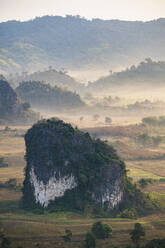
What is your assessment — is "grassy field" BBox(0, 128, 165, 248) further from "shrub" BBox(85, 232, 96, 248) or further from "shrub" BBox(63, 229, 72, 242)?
"shrub" BBox(85, 232, 96, 248)

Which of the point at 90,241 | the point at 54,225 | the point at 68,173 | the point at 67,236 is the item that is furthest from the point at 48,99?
the point at 90,241

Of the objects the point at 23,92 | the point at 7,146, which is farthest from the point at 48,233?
the point at 23,92

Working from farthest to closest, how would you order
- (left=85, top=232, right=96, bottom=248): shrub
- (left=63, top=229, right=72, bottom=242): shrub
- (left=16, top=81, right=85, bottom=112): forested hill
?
(left=16, top=81, right=85, bottom=112): forested hill → (left=63, top=229, right=72, bottom=242): shrub → (left=85, top=232, right=96, bottom=248): shrub

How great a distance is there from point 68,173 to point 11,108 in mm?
78094

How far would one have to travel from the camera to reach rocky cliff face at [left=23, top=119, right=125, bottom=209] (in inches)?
1821

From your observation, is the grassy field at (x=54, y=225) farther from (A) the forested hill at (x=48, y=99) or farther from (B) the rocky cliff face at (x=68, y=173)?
(A) the forested hill at (x=48, y=99)

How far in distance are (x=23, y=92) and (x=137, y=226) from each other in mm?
125298

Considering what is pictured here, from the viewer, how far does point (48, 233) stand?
39469 millimetres

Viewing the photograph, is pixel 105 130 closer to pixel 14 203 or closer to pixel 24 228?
pixel 14 203

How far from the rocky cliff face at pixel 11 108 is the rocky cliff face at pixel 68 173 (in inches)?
2805

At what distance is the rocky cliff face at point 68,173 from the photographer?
46.2 metres

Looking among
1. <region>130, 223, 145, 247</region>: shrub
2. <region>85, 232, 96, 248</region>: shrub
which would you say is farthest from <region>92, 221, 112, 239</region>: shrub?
<region>130, 223, 145, 247</region>: shrub

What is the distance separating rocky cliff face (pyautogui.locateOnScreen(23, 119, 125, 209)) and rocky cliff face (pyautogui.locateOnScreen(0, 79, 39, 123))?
2805 inches

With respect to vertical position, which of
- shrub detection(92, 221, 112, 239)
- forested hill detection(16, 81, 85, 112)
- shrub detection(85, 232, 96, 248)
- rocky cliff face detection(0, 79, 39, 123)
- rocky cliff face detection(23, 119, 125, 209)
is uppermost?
forested hill detection(16, 81, 85, 112)
